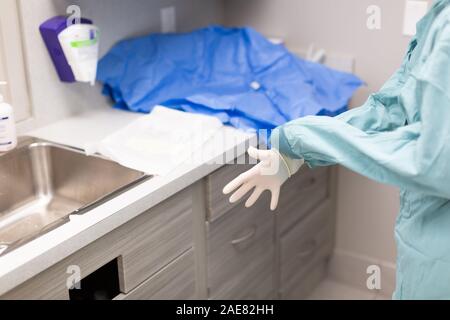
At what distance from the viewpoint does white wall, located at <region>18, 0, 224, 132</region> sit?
1.71 metres

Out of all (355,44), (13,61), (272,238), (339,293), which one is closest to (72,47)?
(13,61)

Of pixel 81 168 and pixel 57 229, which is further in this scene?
pixel 81 168

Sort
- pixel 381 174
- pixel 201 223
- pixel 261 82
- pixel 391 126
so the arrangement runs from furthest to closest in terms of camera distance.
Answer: pixel 261 82 < pixel 201 223 < pixel 391 126 < pixel 381 174

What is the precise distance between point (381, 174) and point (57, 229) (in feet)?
2.22

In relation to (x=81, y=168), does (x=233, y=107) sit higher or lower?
higher

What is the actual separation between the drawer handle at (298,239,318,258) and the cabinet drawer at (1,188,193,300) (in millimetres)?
713

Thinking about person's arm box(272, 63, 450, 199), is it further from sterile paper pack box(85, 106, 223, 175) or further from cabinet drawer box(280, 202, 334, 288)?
cabinet drawer box(280, 202, 334, 288)

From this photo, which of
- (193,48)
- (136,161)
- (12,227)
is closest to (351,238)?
(193,48)

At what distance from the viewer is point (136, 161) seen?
5.13ft

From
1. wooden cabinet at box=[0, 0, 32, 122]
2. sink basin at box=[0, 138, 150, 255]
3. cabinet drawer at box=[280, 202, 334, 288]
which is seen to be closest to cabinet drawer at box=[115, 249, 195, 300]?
sink basin at box=[0, 138, 150, 255]

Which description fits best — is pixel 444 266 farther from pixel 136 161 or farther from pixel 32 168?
pixel 32 168

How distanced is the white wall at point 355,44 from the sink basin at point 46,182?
1.00 meters

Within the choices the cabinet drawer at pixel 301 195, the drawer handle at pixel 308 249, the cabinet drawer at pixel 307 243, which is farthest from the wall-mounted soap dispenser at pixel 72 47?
the drawer handle at pixel 308 249

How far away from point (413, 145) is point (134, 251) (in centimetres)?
73
